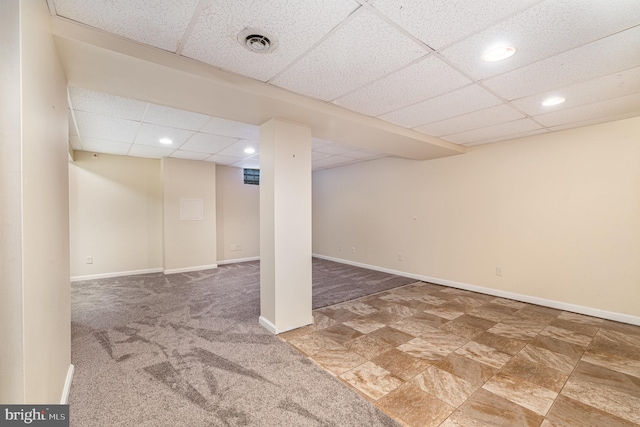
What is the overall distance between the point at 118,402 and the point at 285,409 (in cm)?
125

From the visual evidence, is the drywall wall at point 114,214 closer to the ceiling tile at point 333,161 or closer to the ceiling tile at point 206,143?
the ceiling tile at point 206,143

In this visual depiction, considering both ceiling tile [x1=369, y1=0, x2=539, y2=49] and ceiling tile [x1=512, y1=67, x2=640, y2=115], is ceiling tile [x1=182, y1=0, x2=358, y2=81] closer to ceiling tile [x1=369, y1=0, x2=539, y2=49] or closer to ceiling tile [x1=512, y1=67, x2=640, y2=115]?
ceiling tile [x1=369, y1=0, x2=539, y2=49]

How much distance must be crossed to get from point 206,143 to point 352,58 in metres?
3.46

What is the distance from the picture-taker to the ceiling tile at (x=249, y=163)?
616cm

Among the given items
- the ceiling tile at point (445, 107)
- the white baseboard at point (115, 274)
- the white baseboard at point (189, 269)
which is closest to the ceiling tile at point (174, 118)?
the ceiling tile at point (445, 107)

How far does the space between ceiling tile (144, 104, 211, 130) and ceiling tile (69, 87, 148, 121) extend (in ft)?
0.36

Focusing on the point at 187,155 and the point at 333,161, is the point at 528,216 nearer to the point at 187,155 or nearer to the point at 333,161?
the point at 333,161

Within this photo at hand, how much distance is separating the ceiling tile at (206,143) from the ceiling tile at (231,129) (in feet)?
0.75

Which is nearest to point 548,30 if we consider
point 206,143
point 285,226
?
point 285,226

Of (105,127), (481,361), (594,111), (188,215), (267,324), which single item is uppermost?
(105,127)

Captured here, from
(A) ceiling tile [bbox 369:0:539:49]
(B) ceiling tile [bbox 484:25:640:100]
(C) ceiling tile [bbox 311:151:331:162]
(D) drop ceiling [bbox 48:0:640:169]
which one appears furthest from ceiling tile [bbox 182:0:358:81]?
(C) ceiling tile [bbox 311:151:331:162]

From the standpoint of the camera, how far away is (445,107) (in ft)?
9.87

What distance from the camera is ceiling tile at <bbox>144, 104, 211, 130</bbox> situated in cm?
318

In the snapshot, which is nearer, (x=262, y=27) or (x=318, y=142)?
(x=262, y=27)
